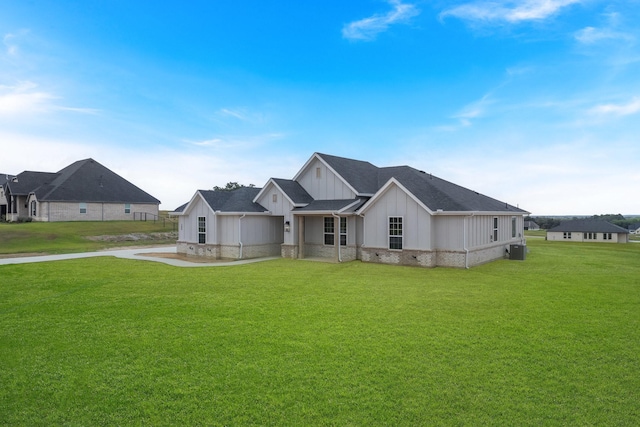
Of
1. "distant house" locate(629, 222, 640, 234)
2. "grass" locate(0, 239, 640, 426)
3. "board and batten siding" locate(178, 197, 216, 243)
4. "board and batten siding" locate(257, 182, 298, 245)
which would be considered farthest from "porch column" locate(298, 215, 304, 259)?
"distant house" locate(629, 222, 640, 234)

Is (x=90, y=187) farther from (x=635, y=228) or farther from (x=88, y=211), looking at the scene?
(x=635, y=228)

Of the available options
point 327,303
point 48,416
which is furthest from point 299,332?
point 48,416

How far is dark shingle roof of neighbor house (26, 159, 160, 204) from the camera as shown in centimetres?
4109

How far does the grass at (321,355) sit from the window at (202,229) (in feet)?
35.7

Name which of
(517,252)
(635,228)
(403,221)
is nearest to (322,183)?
(403,221)

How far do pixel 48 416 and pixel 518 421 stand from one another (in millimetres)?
6198

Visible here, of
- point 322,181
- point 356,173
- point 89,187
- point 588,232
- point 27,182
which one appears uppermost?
point 27,182

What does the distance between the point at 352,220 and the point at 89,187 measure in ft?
118

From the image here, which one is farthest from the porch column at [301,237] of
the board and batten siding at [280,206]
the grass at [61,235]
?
the grass at [61,235]

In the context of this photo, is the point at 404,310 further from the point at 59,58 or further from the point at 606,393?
the point at 59,58

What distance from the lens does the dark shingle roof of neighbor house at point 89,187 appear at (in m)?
41.1

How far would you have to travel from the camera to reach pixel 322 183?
80.4ft

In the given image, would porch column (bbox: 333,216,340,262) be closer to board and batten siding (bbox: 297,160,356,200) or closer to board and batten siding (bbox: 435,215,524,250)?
board and batten siding (bbox: 297,160,356,200)

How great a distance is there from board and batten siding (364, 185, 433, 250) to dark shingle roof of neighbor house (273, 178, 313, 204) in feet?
16.4
